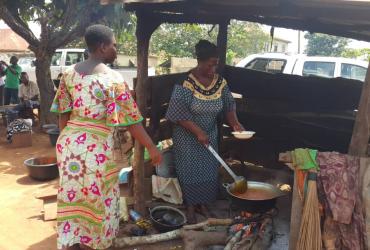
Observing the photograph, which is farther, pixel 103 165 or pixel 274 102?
pixel 274 102

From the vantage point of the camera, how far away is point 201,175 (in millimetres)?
3975

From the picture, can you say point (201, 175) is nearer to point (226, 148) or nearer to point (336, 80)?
point (226, 148)

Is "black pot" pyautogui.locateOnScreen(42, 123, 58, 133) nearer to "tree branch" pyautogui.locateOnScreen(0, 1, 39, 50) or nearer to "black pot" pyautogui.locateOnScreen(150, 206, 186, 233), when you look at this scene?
"tree branch" pyautogui.locateOnScreen(0, 1, 39, 50)

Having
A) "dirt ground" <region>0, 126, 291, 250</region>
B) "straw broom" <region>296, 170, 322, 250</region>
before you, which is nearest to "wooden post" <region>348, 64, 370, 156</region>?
"straw broom" <region>296, 170, 322, 250</region>

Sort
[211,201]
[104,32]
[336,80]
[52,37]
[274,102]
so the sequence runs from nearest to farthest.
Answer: [104,32] → [211,201] → [336,80] → [274,102] → [52,37]

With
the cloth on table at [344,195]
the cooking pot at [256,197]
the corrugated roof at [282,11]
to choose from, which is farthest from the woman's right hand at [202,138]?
the cloth on table at [344,195]

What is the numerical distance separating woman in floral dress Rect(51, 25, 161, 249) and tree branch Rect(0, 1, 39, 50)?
622 centimetres

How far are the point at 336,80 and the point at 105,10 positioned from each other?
532 cm

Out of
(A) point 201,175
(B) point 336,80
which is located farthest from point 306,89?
(A) point 201,175

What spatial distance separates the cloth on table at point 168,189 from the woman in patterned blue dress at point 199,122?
0.22 metres

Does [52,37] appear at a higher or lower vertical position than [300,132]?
higher

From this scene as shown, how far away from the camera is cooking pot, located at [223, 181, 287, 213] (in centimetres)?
323

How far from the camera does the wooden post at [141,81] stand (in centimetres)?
382

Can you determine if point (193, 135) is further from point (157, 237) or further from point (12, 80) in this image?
point (12, 80)
